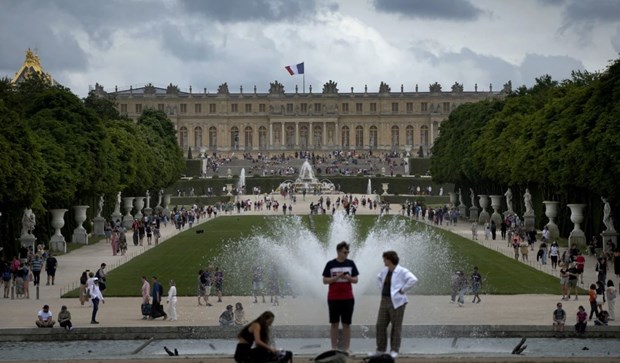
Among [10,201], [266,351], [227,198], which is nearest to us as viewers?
[266,351]

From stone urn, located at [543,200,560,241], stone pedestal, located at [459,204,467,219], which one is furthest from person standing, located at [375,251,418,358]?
stone pedestal, located at [459,204,467,219]

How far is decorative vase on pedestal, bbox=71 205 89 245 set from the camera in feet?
193

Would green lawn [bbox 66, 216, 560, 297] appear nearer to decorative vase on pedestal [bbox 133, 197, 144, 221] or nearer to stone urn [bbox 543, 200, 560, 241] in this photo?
stone urn [bbox 543, 200, 560, 241]

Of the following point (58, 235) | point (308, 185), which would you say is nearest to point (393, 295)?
point (58, 235)

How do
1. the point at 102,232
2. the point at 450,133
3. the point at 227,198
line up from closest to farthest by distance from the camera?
the point at 102,232 → the point at 450,133 → the point at 227,198

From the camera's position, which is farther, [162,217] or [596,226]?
[162,217]

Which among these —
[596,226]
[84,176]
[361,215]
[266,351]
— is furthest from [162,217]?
[266,351]

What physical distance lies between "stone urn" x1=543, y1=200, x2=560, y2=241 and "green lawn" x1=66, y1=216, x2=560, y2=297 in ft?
11.2

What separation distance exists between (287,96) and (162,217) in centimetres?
10673

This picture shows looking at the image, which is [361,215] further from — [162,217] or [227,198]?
[227,198]

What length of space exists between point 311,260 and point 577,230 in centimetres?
2669

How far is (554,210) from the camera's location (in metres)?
57.5

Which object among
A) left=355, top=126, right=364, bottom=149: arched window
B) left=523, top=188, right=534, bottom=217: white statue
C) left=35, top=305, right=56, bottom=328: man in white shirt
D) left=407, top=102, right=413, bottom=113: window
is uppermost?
left=407, top=102, right=413, bottom=113: window

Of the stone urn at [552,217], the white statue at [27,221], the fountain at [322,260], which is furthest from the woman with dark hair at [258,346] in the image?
the stone urn at [552,217]
